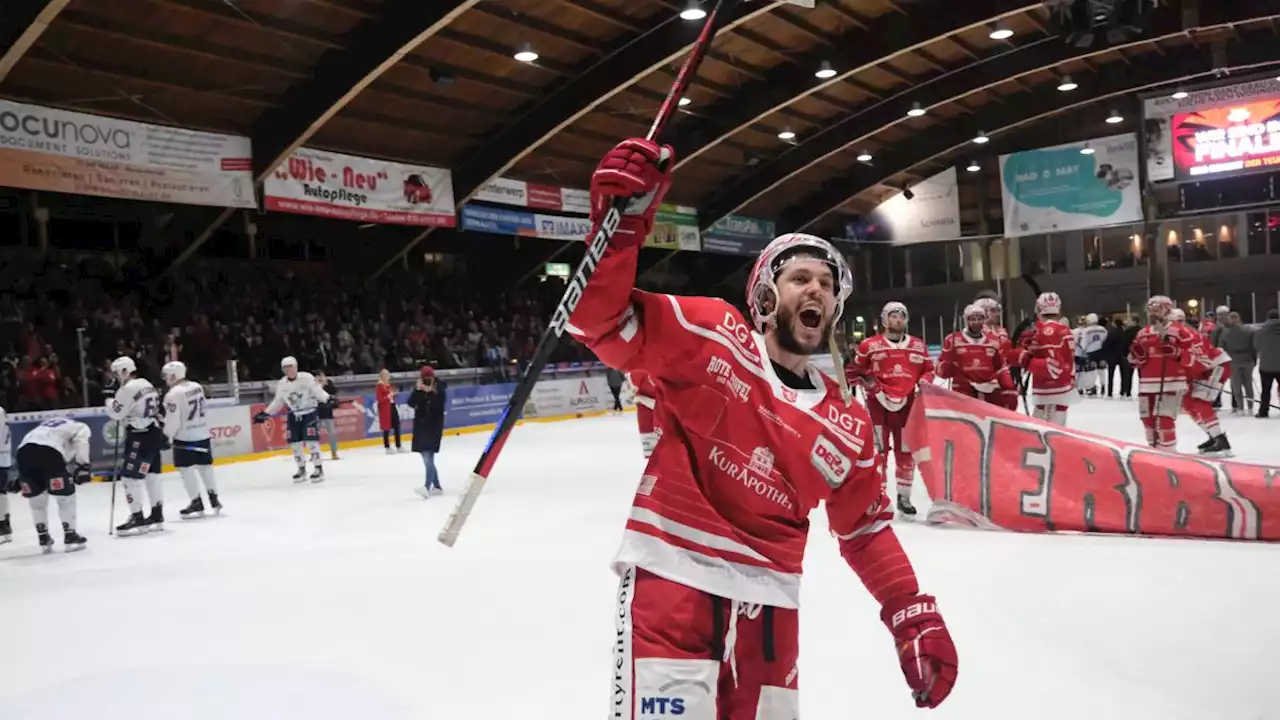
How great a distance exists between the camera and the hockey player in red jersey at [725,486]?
1.85 meters

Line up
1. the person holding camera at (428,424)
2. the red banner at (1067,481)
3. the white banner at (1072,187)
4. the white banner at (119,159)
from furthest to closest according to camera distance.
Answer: the white banner at (1072,187), the white banner at (119,159), the person holding camera at (428,424), the red banner at (1067,481)

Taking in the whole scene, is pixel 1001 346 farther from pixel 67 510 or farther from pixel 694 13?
pixel 67 510

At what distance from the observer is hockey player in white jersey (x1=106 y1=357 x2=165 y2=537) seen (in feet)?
26.3

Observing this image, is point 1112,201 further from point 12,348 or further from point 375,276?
point 12,348

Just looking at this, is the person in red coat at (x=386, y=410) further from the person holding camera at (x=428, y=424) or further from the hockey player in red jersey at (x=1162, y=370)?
the hockey player in red jersey at (x=1162, y=370)

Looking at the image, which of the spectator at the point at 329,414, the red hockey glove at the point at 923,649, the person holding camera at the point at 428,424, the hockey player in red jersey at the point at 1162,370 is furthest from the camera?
the spectator at the point at 329,414

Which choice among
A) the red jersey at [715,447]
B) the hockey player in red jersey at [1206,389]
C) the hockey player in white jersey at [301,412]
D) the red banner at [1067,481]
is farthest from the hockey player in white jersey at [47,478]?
the hockey player in red jersey at [1206,389]

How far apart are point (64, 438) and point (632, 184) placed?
24.0ft

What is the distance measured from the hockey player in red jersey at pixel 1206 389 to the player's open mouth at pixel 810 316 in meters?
8.36

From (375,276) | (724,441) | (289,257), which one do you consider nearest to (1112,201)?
(375,276)

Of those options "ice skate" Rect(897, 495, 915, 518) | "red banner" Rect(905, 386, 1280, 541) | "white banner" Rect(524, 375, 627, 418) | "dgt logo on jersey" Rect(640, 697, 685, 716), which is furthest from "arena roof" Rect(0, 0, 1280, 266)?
"dgt logo on jersey" Rect(640, 697, 685, 716)

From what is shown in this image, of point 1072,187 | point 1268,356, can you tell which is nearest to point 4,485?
point 1268,356

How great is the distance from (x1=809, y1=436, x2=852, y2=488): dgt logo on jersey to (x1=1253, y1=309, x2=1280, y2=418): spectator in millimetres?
12781

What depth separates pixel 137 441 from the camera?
8.03 meters
